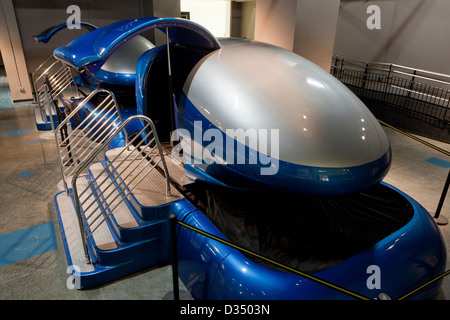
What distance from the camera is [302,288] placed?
2037 millimetres

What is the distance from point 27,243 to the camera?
3287 mm

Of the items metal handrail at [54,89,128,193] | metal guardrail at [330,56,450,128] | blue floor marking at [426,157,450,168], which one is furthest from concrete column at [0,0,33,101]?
metal guardrail at [330,56,450,128]

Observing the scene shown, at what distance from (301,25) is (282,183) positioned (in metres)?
3.49

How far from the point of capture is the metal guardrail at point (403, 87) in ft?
28.6

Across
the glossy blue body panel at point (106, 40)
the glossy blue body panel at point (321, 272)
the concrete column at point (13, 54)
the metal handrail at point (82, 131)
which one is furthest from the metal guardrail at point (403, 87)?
the concrete column at point (13, 54)

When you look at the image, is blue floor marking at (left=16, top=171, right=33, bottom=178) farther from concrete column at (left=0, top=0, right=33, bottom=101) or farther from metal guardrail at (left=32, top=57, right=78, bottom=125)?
concrete column at (left=0, top=0, right=33, bottom=101)

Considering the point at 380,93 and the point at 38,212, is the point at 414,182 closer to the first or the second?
the point at 38,212

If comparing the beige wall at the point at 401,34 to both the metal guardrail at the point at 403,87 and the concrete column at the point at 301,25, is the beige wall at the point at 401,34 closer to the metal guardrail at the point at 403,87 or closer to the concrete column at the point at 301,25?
the metal guardrail at the point at 403,87

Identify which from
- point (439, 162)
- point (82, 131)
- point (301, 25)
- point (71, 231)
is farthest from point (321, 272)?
point (439, 162)

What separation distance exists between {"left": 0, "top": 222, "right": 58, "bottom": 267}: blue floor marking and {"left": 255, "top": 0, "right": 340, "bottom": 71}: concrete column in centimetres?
422

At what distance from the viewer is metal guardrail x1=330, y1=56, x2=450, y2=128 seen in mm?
8723

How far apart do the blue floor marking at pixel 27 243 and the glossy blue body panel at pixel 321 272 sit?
1555 mm

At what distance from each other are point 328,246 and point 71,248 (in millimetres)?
2318
